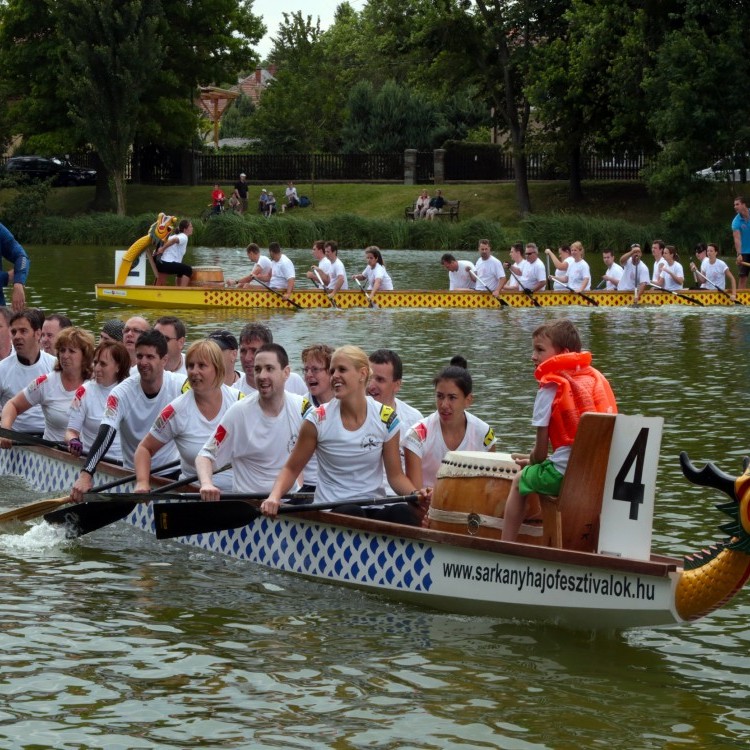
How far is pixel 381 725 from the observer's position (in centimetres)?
744

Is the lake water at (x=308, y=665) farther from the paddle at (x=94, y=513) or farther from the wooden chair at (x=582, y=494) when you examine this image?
the wooden chair at (x=582, y=494)

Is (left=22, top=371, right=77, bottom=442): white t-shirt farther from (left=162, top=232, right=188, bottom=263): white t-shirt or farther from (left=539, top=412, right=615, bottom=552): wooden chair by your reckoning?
(left=162, top=232, right=188, bottom=263): white t-shirt

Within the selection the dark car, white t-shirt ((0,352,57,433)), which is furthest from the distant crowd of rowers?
the dark car

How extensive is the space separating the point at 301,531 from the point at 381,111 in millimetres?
65122

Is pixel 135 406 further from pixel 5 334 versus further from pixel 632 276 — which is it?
pixel 632 276

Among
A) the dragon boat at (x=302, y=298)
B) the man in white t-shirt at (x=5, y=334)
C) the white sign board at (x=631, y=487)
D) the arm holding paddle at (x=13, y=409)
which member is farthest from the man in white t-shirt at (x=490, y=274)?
the white sign board at (x=631, y=487)

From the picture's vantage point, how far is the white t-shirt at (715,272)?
31.0 meters

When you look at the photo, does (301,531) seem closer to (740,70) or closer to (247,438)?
(247,438)

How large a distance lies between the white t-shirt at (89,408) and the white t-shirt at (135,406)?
0.55 m

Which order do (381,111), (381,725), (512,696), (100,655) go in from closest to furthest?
1. (381,725)
2. (512,696)
3. (100,655)
4. (381,111)

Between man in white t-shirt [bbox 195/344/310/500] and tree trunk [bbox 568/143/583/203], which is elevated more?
tree trunk [bbox 568/143/583/203]

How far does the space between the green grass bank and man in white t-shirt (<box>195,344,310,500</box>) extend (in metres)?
37.2

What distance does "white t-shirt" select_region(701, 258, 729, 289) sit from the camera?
1219 inches

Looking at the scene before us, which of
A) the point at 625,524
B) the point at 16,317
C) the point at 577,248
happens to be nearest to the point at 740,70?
the point at 577,248
